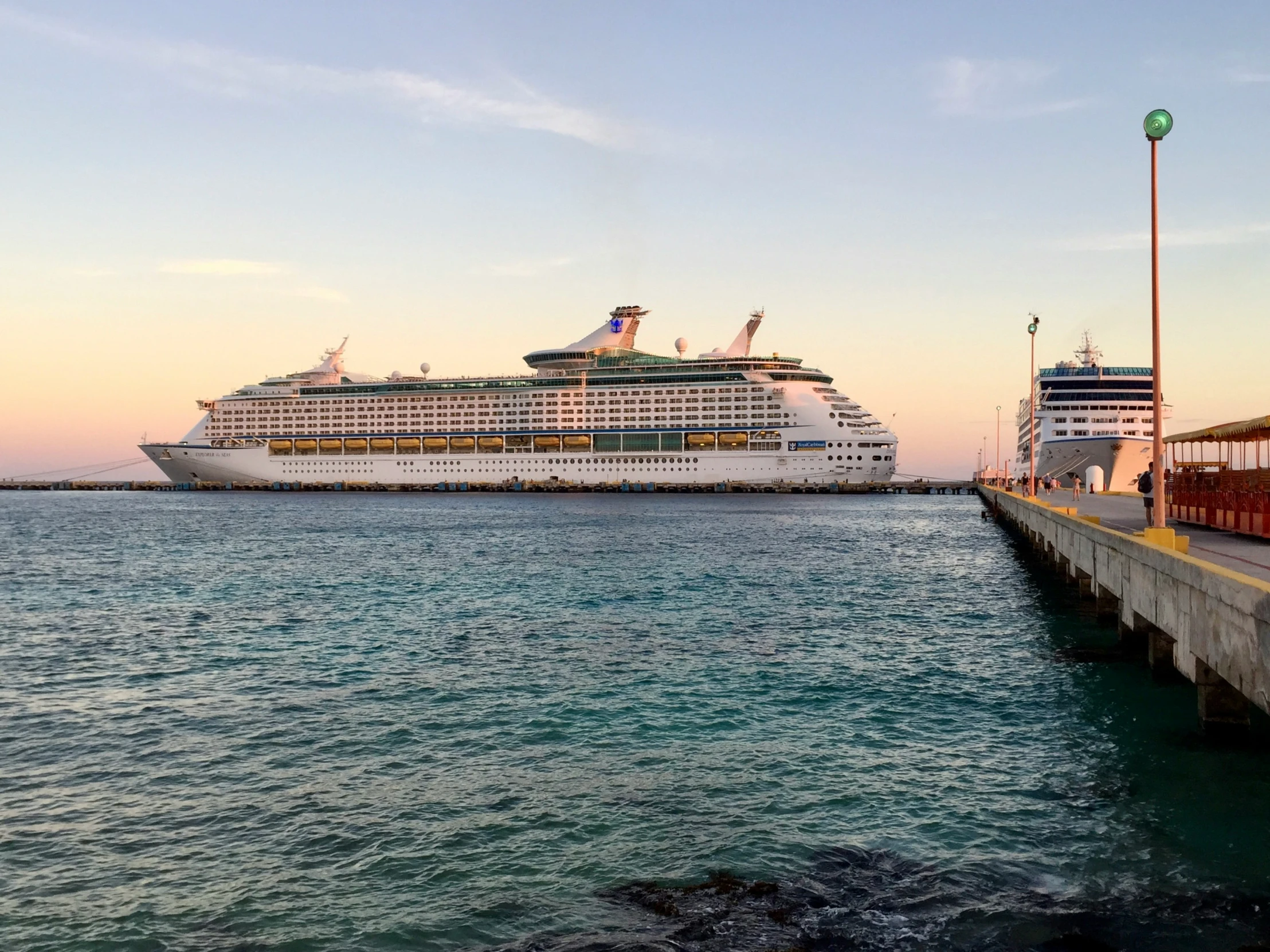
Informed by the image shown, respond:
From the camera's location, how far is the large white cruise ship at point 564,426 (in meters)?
123

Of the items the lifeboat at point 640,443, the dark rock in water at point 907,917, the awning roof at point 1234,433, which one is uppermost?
the lifeboat at point 640,443

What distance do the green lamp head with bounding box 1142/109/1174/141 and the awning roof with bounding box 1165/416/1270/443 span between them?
8259mm

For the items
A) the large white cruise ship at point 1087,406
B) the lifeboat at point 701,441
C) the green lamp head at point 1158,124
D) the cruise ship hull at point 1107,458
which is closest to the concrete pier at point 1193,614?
the green lamp head at point 1158,124

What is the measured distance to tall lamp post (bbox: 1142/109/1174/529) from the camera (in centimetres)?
1711

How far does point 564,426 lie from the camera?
133 m

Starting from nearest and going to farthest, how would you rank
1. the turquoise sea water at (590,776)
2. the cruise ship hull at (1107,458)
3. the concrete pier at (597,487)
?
the turquoise sea water at (590,776), the cruise ship hull at (1107,458), the concrete pier at (597,487)

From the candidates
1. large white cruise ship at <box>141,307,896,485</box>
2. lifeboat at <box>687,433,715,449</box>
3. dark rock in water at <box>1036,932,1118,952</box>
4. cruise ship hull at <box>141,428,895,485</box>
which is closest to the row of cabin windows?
large white cruise ship at <box>141,307,896,485</box>

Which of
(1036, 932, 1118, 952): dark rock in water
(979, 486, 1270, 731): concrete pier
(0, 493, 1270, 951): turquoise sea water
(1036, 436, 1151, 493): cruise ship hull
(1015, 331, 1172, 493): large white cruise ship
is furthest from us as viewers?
(1015, 331, 1172, 493): large white cruise ship

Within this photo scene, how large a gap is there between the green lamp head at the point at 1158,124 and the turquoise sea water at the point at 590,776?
9.74 metres

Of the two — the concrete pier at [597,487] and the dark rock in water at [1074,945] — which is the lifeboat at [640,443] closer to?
the concrete pier at [597,487]

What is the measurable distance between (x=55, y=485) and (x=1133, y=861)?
209 metres

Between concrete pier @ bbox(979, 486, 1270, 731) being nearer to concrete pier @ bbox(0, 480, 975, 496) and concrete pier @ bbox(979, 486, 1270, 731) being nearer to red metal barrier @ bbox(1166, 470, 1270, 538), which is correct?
red metal barrier @ bbox(1166, 470, 1270, 538)

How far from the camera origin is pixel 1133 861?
32.6 feet

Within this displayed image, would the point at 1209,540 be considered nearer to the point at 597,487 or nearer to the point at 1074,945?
the point at 1074,945
